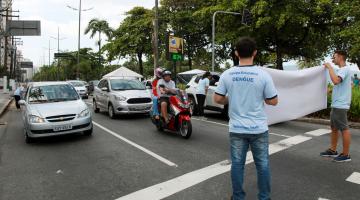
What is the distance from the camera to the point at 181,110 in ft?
32.4

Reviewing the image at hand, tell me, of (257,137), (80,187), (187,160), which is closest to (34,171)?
(80,187)

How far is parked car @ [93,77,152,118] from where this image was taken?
1416 cm

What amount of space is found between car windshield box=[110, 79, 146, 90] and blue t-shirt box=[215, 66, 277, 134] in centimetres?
1145

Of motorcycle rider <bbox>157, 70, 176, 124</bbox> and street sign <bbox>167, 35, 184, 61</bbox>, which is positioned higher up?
street sign <bbox>167, 35, 184, 61</bbox>

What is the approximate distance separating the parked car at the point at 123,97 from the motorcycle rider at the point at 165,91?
3.82 meters

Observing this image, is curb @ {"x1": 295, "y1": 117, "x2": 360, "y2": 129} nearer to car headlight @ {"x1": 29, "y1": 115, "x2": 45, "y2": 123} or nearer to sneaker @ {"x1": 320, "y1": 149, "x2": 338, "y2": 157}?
sneaker @ {"x1": 320, "y1": 149, "x2": 338, "y2": 157}

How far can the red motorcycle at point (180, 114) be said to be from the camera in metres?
9.75

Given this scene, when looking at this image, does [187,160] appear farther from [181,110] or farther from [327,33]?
[327,33]

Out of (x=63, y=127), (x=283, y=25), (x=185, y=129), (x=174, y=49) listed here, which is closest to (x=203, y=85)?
(x=185, y=129)

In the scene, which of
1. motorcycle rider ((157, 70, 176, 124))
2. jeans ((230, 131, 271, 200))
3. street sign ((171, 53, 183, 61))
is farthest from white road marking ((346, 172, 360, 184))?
street sign ((171, 53, 183, 61))

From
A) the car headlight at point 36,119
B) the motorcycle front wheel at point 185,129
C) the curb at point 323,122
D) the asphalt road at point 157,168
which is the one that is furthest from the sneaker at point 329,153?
the car headlight at point 36,119

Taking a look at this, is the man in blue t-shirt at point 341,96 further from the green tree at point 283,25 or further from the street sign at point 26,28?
the street sign at point 26,28

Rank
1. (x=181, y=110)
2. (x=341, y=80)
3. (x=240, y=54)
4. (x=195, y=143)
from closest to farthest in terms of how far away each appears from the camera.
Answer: (x=240, y=54), (x=341, y=80), (x=195, y=143), (x=181, y=110)

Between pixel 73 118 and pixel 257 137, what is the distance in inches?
250
